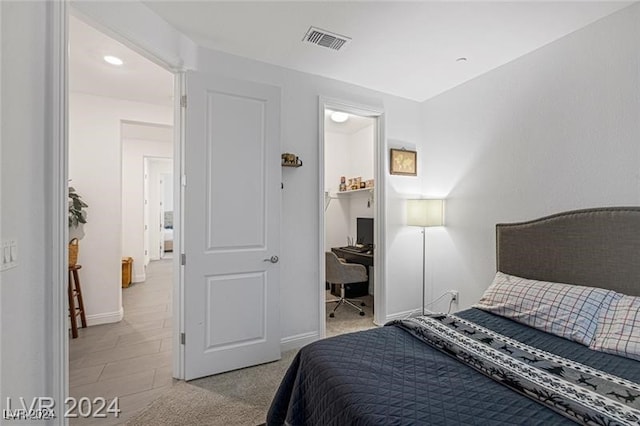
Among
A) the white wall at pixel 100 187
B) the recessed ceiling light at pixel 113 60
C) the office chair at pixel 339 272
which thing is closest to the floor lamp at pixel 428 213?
the office chair at pixel 339 272

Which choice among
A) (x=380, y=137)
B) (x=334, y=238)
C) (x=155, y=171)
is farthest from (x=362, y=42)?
(x=155, y=171)

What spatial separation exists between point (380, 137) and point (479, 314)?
209cm

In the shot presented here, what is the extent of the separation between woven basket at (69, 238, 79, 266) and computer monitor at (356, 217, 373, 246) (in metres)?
3.64

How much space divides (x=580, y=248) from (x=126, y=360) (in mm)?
3734

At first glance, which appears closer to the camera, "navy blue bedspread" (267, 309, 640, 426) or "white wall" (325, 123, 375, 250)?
"navy blue bedspread" (267, 309, 640, 426)

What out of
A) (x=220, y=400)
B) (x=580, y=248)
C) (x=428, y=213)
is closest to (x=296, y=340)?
(x=220, y=400)

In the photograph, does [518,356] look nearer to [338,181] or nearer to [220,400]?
[220,400]

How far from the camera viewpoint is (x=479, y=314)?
6.89 feet

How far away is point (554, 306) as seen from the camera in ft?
6.02

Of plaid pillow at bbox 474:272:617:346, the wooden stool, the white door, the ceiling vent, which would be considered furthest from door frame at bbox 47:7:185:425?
plaid pillow at bbox 474:272:617:346

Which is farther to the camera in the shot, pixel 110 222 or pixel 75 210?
pixel 110 222

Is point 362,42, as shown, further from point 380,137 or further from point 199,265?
point 199,265

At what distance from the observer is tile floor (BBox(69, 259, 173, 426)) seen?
6.96 feet

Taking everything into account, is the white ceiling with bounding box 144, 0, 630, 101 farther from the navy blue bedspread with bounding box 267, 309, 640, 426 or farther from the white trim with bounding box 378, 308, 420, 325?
the white trim with bounding box 378, 308, 420, 325
